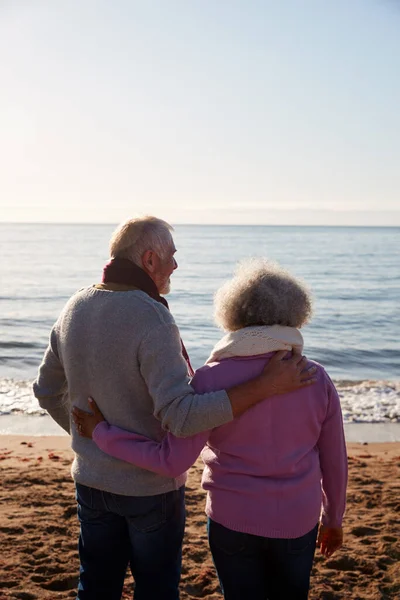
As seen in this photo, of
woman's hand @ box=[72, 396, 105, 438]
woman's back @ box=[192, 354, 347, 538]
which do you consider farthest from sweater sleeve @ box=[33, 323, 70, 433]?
woman's back @ box=[192, 354, 347, 538]

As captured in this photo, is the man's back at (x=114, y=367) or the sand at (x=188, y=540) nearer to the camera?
the man's back at (x=114, y=367)

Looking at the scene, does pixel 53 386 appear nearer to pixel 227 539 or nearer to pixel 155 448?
pixel 155 448

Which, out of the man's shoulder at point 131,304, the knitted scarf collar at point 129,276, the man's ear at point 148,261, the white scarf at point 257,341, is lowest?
the white scarf at point 257,341

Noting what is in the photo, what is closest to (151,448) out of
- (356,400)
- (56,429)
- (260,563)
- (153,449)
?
(153,449)

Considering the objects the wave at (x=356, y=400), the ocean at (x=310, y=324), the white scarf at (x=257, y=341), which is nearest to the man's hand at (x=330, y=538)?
the white scarf at (x=257, y=341)

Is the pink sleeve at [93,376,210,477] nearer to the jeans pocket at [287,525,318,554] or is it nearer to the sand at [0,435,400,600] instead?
the jeans pocket at [287,525,318,554]

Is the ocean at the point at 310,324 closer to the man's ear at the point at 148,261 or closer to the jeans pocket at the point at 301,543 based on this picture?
the man's ear at the point at 148,261

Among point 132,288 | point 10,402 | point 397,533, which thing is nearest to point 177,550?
point 132,288

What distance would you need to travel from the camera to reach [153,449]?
2135 millimetres

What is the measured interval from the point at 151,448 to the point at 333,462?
2.14ft

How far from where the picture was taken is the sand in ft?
11.8

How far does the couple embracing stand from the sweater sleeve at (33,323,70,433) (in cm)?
23

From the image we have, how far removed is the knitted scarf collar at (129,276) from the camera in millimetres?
2248

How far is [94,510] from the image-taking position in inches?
91.3
